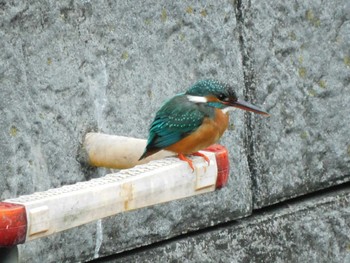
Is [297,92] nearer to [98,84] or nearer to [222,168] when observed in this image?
[98,84]

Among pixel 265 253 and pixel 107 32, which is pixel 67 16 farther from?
pixel 265 253

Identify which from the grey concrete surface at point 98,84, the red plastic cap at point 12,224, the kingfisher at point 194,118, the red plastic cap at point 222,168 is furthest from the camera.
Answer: the kingfisher at point 194,118

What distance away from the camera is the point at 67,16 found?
3.51m

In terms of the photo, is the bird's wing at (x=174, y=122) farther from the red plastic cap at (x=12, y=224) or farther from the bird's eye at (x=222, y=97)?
the red plastic cap at (x=12, y=224)

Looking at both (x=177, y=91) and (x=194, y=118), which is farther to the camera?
(x=177, y=91)

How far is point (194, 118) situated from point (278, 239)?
950 millimetres

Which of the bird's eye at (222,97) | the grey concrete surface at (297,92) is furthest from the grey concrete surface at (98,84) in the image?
the bird's eye at (222,97)

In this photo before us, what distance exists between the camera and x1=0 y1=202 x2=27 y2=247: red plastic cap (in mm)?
2420

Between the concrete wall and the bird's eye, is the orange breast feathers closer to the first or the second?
the bird's eye

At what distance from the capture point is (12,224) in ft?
7.97

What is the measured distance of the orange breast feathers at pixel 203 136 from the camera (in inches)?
139

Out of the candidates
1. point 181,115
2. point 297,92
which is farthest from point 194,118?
point 297,92

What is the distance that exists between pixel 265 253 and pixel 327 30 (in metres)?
0.91

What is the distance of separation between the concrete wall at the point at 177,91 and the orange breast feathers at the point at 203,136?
0.27 metres
